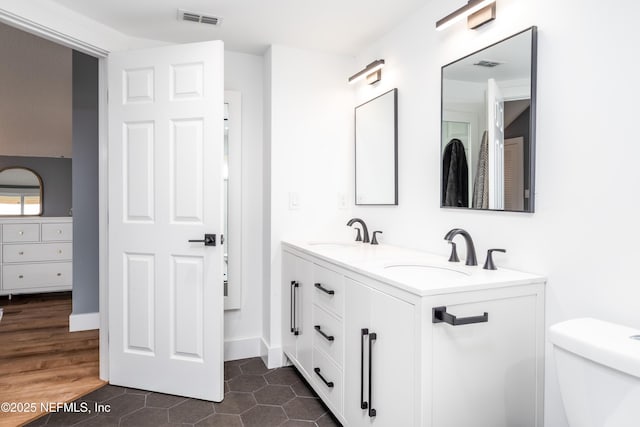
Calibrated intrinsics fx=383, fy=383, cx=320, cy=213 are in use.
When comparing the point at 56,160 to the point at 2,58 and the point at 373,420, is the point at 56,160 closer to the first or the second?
the point at 2,58

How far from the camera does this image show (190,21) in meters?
2.34

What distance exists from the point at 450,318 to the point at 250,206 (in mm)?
1945

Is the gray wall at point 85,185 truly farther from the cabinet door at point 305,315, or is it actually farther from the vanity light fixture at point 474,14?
the vanity light fixture at point 474,14

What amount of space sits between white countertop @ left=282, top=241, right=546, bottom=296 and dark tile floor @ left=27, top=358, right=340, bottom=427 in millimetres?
860

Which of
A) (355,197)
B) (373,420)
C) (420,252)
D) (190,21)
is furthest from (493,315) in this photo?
(190,21)

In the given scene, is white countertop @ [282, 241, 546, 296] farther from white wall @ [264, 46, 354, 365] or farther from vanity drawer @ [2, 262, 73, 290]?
vanity drawer @ [2, 262, 73, 290]

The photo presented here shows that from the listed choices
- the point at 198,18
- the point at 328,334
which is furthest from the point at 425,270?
the point at 198,18

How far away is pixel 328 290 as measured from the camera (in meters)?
1.98

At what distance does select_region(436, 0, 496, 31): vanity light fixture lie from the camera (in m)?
1.68

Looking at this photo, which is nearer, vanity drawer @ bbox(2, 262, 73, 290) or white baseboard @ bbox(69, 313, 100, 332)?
white baseboard @ bbox(69, 313, 100, 332)

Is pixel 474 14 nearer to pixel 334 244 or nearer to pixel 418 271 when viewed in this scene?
pixel 418 271

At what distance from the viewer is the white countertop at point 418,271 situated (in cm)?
133

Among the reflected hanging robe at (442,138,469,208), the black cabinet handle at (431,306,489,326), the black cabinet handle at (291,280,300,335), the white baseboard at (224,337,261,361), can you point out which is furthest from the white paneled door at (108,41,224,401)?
the black cabinet handle at (431,306,489,326)

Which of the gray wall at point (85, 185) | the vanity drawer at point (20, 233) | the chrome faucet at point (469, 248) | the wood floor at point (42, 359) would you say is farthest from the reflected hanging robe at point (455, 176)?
the vanity drawer at point (20, 233)
